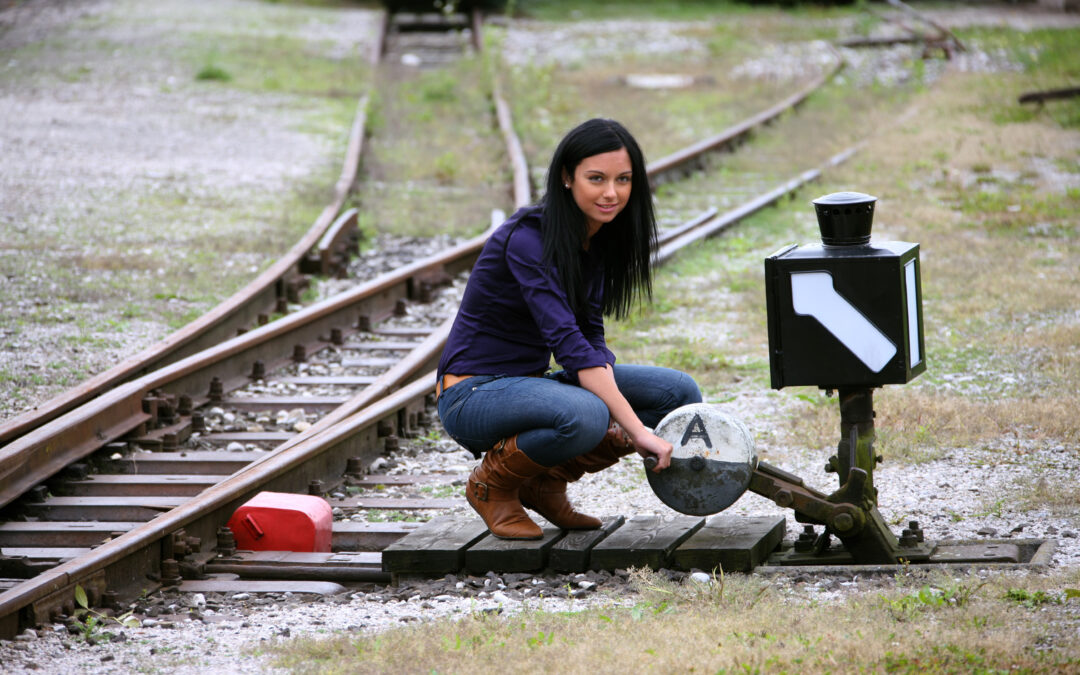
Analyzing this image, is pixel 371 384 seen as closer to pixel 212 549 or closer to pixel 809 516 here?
pixel 212 549

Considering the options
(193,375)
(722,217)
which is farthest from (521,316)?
(722,217)

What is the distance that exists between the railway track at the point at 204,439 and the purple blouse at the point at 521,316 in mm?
833

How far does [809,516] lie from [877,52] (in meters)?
19.2

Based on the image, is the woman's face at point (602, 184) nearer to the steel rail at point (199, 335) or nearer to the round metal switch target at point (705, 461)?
the round metal switch target at point (705, 461)

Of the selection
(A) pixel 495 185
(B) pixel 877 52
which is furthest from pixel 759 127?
(B) pixel 877 52

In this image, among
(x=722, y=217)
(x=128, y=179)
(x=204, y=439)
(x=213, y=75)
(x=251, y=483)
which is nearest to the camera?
(x=251, y=483)

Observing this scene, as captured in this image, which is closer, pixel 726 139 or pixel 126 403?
pixel 126 403

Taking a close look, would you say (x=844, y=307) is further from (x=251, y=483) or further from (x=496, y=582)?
(x=251, y=483)

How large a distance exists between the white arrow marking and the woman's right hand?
0.56 m

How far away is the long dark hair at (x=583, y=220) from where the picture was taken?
392cm

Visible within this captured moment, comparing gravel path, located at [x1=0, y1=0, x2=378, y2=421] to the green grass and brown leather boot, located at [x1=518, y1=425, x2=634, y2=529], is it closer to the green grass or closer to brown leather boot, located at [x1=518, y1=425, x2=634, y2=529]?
brown leather boot, located at [x1=518, y1=425, x2=634, y2=529]

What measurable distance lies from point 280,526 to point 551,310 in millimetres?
1393

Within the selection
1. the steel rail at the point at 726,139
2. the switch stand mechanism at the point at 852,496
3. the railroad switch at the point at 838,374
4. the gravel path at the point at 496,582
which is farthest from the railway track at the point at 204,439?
the steel rail at the point at 726,139

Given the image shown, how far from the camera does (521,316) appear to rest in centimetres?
411
